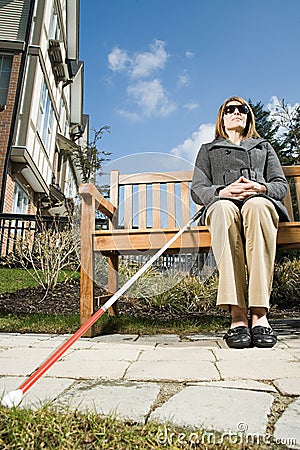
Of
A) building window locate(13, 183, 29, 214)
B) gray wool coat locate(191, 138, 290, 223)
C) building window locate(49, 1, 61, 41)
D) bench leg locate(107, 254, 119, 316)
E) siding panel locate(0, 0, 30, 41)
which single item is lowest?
bench leg locate(107, 254, 119, 316)

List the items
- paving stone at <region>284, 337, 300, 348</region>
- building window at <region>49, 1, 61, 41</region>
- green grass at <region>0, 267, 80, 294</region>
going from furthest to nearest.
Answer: building window at <region>49, 1, 61, 41</region> < green grass at <region>0, 267, 80, 294</region> < paving stone at <region>284, 337, 300, 348</region>

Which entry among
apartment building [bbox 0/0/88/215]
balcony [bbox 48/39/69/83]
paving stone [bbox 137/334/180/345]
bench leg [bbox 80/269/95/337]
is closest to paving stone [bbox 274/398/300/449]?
paving stone [bbox 137/334/180/345]

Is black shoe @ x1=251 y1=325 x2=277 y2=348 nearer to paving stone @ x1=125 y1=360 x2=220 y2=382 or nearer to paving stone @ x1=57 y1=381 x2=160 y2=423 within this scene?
paving stone @ x1=125 y1=360 x2=220 y2=382

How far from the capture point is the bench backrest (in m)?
2.48

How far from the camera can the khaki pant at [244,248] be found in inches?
62.4

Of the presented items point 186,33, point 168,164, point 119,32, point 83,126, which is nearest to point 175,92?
point 186,33

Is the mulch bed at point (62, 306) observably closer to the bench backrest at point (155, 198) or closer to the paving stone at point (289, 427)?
the bench backrest at point (155, 198)

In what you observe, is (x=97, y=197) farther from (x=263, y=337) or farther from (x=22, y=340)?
Answer: (x=263, y=337)

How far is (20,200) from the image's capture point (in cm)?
906

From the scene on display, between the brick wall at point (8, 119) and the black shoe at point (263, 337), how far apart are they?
6957mm

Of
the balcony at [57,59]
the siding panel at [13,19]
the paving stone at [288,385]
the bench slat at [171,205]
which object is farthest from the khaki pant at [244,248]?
the balcony at [57,59]

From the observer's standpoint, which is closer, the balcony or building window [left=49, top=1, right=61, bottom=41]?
the balcony

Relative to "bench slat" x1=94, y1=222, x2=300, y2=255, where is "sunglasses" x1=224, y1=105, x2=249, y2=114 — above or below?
above

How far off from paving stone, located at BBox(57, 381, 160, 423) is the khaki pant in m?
0.63
